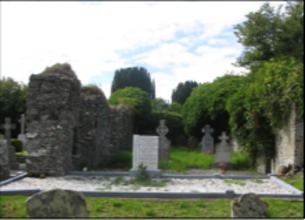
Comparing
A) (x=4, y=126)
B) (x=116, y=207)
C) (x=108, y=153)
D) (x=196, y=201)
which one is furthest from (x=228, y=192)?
(x=4, y=126)

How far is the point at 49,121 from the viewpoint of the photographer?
33.8 feet

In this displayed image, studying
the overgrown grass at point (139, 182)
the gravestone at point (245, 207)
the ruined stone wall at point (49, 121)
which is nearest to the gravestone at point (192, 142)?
the overgrown grass at point (139, 182)

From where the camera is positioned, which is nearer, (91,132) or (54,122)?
(54,122)

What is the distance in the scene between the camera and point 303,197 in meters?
6.62

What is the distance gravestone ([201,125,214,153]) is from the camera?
1388cm

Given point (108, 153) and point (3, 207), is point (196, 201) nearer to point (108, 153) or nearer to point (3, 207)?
point (3, 207)

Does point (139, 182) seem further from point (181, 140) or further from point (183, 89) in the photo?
point (183, 89)

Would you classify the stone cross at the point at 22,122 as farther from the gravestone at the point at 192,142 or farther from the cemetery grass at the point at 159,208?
the cemetery grass at the point at 159,208

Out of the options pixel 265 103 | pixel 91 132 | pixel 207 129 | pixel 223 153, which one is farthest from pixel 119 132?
pixel 265 103

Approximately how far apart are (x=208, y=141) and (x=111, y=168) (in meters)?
4.18

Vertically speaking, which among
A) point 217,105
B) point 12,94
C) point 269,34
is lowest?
point 217,105

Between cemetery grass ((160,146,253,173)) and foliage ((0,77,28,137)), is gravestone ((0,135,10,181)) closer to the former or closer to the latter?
foliage ((0,77,28,137))

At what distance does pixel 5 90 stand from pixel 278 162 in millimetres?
6718

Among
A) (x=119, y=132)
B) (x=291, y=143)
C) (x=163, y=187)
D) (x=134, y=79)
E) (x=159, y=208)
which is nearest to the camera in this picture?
(x=134, y=79)
